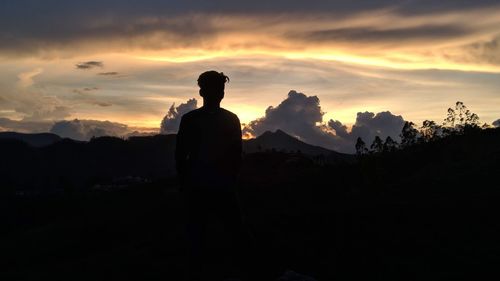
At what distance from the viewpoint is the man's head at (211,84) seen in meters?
6.28

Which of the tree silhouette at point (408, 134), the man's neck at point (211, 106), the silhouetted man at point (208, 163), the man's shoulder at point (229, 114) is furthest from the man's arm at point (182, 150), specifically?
the tree silhouette at point (408, 134)

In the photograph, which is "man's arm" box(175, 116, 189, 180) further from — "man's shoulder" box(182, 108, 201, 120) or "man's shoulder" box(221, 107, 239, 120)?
"man's shoulder" box(221, 107, 239, 120)

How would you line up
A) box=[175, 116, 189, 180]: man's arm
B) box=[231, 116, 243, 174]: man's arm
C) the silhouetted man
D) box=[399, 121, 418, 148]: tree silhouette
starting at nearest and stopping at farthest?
the silhouetted man → box=[175, 116, 189, 180]: man's arm → box=[231, 116, 243, 174]: man's arm → box=[399, 121, 418, 148]: tree silhouette

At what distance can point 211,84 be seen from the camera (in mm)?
6289

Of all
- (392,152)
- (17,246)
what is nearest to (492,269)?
(392,152)

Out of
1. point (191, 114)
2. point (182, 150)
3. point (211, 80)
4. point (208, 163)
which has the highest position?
point (211, 80)

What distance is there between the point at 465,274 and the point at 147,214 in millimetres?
45603

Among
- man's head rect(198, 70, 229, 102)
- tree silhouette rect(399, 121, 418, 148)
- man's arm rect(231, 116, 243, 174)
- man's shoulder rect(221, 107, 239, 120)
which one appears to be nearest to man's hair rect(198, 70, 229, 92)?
man's head rect(198, 70, 229, 102)

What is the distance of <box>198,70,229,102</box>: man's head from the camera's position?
20.6 ft

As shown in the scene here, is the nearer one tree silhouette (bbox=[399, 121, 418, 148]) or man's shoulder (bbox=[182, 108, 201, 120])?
man's shoulder (bbox=[182, 108, 201, 120])

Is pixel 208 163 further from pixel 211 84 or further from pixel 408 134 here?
pixel 408 134

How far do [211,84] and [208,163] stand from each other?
1013mm

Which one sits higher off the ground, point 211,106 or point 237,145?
point 211,106

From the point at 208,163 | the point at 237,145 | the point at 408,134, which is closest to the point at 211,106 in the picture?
the point at 237,145
